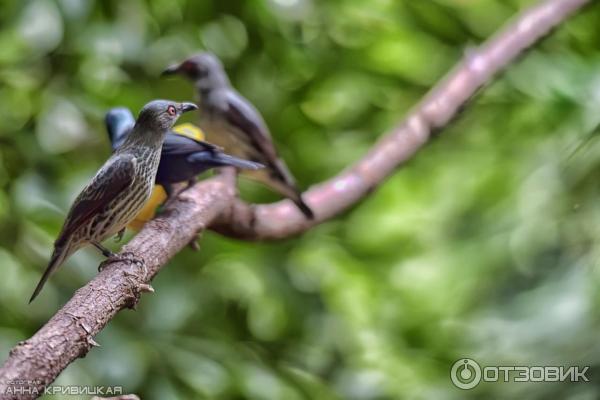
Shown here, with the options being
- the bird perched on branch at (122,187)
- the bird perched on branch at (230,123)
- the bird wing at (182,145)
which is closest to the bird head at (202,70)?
the bird perched on branch at (230,123)

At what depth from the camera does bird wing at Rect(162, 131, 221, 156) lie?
106 cm

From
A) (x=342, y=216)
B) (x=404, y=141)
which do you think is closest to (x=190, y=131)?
Result: (x=404, y=141)

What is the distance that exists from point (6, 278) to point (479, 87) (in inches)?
38.0

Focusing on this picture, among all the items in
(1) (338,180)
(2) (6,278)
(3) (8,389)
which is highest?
(1) (338,180)

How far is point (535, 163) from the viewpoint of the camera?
6.64 feet

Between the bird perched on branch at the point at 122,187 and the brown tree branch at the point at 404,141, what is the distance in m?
0.38

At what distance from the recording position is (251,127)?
55.1 inches

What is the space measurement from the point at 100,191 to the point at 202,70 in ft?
1.43

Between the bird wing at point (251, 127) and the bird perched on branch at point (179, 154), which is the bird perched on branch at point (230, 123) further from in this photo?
the bird perched on branch at point (179, 154)

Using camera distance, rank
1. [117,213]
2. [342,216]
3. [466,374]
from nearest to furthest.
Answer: [117,213], [466,374], [342,216]

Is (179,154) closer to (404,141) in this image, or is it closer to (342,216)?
(404,141)

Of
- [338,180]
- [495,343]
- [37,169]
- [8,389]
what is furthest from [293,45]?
[8,389]

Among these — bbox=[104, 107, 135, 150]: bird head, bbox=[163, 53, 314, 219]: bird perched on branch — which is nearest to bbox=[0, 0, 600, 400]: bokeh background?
bbox=[163, 53, 314, 219]: bird perched on branch

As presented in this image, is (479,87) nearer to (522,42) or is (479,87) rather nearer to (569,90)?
(522,42)
